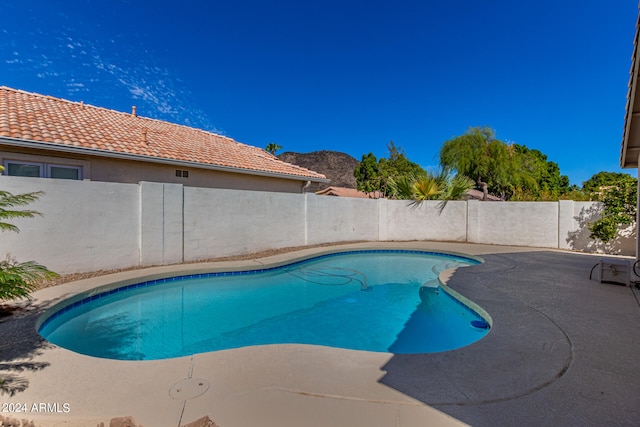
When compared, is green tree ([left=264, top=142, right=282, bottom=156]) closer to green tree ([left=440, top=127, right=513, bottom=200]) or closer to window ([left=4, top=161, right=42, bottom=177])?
green tree ([left=440, top=127, right=513, bottom=200])

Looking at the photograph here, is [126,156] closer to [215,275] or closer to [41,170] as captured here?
[41,170]

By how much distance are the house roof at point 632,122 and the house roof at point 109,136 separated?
36.2 feet

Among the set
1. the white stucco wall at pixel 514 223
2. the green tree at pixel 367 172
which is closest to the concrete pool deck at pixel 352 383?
the white stucco wall at pixel 514 223

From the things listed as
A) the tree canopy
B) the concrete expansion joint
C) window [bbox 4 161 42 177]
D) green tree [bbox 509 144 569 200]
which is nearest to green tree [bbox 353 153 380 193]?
the tree canopy

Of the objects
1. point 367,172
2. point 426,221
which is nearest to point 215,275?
point 426,221

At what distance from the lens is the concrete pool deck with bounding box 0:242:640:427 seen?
254cm

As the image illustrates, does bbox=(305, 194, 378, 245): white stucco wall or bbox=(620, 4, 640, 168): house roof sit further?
bbox=(305, 194, 378, 245): white stucco wall

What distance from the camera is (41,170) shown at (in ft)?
27.5

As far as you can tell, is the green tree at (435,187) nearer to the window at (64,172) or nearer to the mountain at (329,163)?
the window at (64,172)

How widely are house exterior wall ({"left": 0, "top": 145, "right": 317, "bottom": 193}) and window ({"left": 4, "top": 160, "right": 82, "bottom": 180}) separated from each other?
12 centimetres

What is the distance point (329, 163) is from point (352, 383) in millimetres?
61398

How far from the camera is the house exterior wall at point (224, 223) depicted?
23.8 ft

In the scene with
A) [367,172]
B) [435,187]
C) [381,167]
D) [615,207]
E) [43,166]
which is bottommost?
[615,207]

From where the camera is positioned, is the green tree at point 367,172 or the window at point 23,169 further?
the green tree at point 367,172
